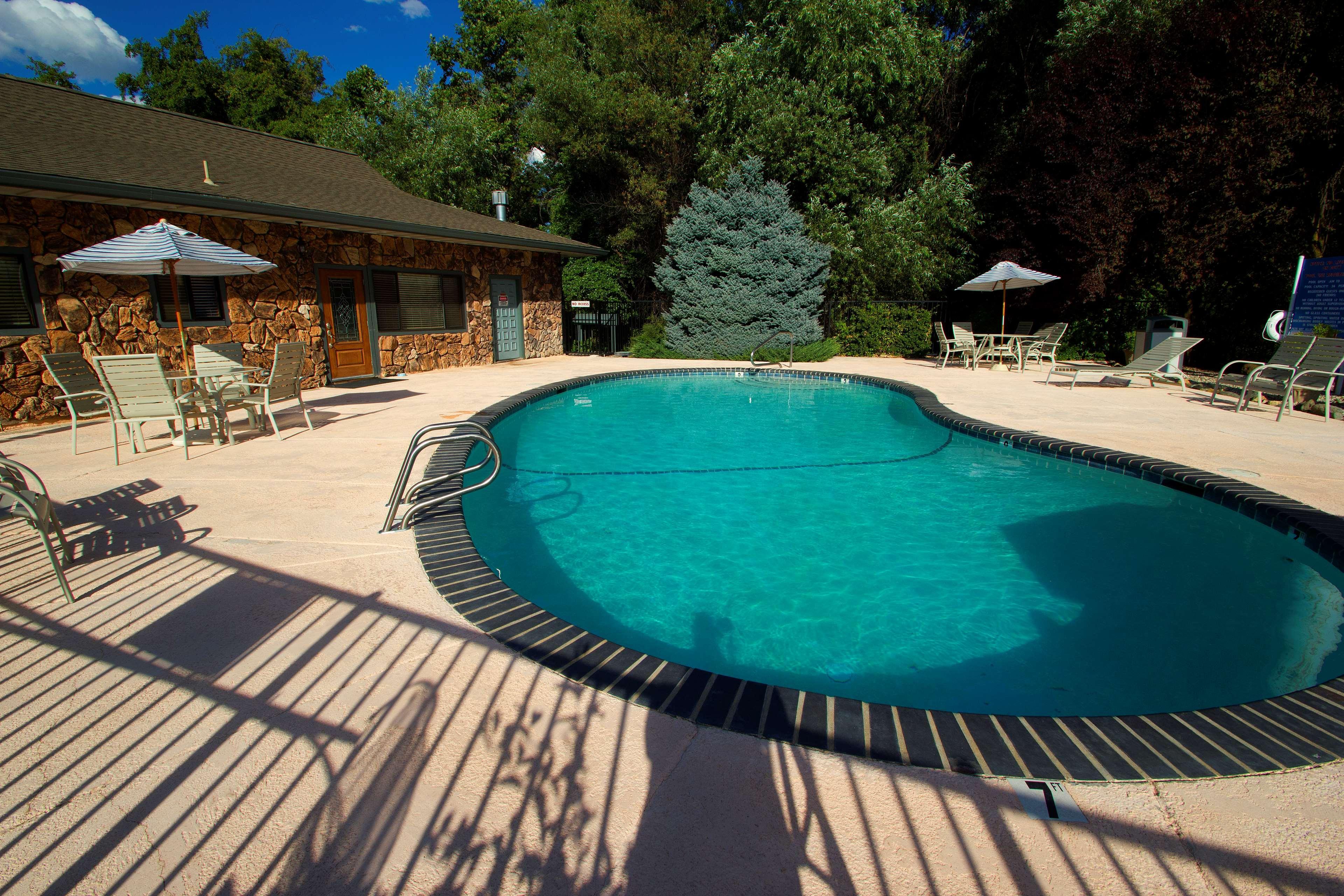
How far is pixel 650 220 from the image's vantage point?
731 inches

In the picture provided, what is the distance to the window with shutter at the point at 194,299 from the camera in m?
9.09

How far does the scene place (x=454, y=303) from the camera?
1392 cm

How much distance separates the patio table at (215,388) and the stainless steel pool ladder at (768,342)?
973cm

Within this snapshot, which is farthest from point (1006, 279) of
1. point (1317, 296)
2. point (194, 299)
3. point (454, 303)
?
point (194, 299)

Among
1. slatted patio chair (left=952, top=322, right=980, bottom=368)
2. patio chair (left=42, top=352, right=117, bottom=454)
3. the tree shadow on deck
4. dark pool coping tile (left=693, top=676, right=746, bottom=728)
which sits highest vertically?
slatted patio chair (left=952, top=322, right=980, bottom=368)

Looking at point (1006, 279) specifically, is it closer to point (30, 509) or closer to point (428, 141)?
point (30, 509)

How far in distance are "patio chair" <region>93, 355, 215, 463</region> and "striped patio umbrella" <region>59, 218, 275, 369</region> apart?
478 mm

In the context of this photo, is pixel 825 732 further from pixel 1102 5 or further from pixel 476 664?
pixel 1102 5

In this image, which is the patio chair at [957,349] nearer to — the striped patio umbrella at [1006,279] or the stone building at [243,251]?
the striped patio umbrella at [1006,279]

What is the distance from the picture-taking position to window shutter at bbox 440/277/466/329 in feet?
45.1

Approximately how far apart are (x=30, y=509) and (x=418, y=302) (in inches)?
436

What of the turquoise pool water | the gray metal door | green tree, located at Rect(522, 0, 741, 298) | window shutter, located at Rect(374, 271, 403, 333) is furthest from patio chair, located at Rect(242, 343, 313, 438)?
green tree, located at Rect(522, 0, 741, 298)

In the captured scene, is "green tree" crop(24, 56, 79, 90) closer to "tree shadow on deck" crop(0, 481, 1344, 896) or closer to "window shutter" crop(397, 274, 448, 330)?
"window shutter" crop(397, 274, 448, 330)

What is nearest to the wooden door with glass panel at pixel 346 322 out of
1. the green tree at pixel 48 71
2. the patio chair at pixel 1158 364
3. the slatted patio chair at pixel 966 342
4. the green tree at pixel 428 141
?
the slatted patio chair at pixel 966 342
